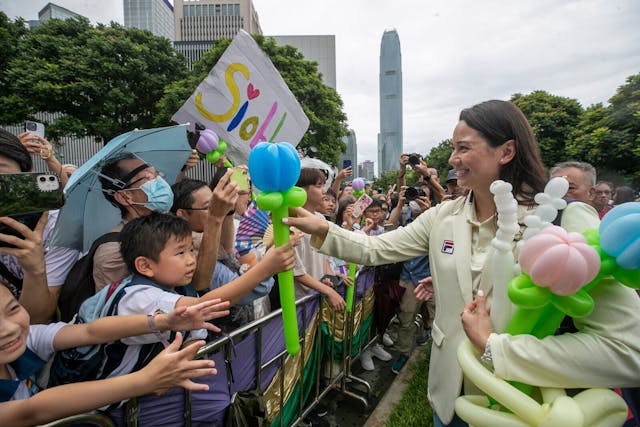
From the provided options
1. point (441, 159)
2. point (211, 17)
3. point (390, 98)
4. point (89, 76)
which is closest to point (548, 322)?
point (89, 76)

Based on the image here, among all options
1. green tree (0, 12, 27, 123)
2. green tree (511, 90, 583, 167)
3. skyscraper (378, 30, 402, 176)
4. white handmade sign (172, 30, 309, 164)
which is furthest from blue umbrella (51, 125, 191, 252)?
skyscraper (378, 30, 402, 176)

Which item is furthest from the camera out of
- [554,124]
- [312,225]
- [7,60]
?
[554,124]

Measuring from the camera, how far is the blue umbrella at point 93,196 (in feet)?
5.82

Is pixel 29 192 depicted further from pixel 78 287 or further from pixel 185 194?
pixel 185 194

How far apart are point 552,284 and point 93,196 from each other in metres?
2.20

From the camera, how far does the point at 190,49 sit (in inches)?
1457

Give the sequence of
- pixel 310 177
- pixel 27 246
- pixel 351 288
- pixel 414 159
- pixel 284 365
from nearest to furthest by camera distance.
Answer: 1. pixel 27 246
2. pixel 284 365
3. pixel 310 177
4. pixel 351 288
5. pixel 414 159

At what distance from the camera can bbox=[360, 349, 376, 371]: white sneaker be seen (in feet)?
12.5

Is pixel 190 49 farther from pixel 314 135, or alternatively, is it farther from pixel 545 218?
pixel 545 218

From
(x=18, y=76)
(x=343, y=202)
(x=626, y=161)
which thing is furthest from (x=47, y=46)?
(x=626, y=161)

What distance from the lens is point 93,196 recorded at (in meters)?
1.95

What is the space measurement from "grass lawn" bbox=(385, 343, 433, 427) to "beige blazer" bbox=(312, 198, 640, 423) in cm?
139

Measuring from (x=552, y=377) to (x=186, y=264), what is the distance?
4.66 ft

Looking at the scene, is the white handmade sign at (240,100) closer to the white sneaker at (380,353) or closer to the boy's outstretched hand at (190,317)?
the boy's outstretched hand at (190,317)
